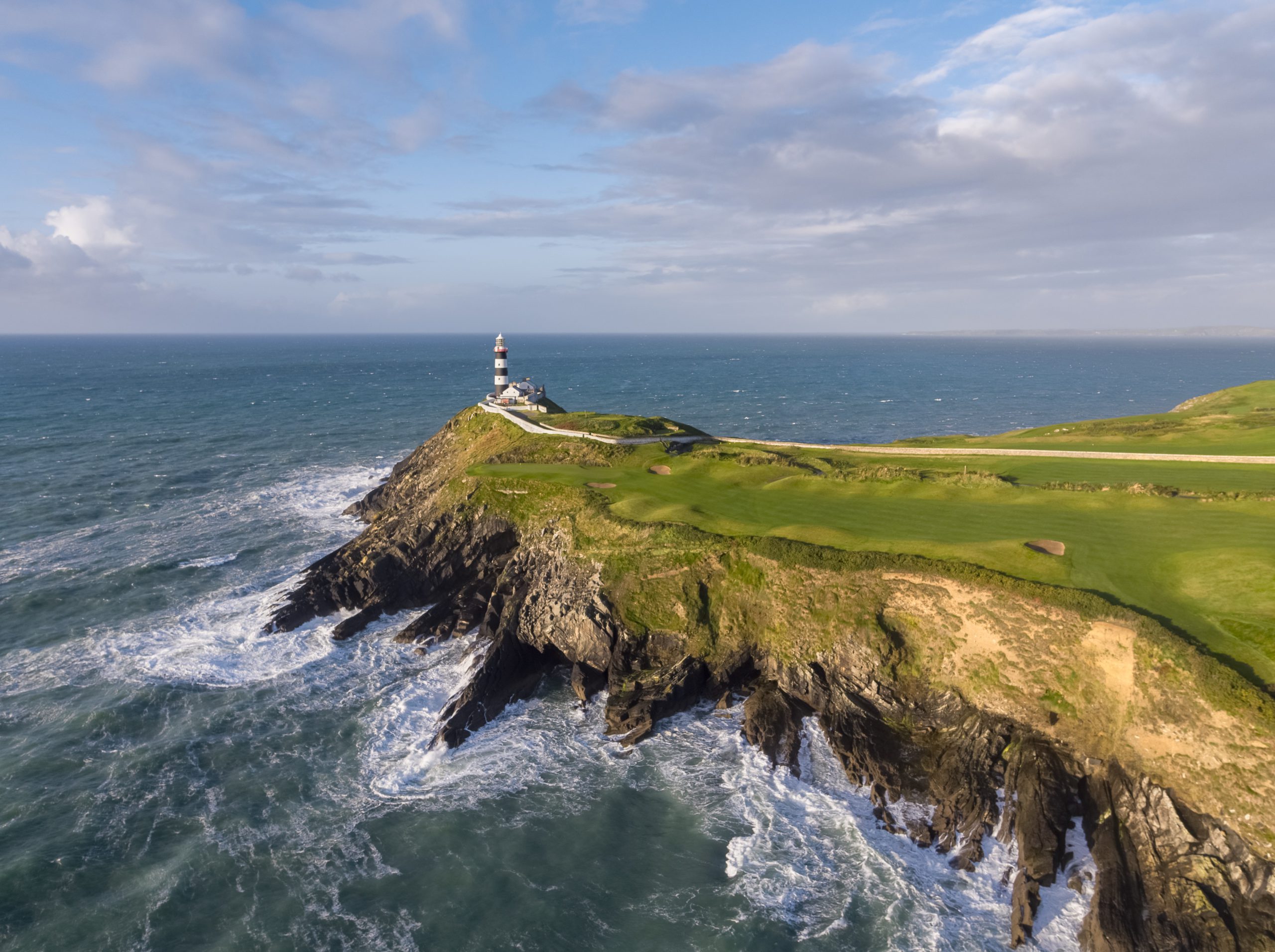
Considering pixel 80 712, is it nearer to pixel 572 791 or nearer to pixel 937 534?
pixel 572 791

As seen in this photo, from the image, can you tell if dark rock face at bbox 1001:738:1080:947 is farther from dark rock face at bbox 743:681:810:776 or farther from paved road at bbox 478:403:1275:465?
paved road at bbox 478:403:1275:465

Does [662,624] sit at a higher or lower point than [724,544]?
lower

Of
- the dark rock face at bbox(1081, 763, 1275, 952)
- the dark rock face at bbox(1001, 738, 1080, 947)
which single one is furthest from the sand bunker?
the dark rock face at bbox(1081, 763, 1275, 952)

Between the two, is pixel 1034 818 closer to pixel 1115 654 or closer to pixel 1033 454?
pixel 1115 654

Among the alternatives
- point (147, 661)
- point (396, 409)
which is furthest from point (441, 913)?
point (396, 409)

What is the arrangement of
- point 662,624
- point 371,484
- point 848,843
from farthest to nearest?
1. point 371,484
2. point 662,624
3. point 848,843

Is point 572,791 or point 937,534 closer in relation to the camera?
point 572,791
